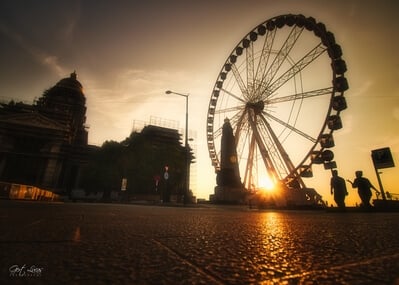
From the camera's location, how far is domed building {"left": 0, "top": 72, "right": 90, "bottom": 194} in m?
32.2

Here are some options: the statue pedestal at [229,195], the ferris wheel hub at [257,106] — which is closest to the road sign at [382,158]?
the ferris wheel hub at [257,106]

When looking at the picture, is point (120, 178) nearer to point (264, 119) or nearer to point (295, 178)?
point (264, 119)

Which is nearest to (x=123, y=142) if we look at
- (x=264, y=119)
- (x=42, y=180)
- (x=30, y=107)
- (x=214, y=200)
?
(x=42, y=180)

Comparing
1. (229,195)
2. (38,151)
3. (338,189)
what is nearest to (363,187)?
(338,189)

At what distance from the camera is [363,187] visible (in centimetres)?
799

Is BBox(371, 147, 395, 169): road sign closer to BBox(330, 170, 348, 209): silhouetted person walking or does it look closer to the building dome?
BBox(330, 170, 348, 209): silhouetted person walking

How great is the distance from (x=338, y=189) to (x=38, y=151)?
39029 millimetres

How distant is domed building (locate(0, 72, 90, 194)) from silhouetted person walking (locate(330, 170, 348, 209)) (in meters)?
34.5

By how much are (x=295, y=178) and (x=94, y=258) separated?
19.2 metres

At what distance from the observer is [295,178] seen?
709 inches

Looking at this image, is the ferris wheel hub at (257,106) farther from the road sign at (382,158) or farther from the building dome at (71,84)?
the building dome at (71,84)

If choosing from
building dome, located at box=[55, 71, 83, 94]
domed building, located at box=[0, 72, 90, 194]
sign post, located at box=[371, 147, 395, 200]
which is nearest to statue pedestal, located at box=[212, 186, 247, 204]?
sign post, located at box=[371, 147, 395, 200]

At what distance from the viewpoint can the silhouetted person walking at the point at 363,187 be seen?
310 inches

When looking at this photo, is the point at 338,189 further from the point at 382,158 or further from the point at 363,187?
the point at 382,158
